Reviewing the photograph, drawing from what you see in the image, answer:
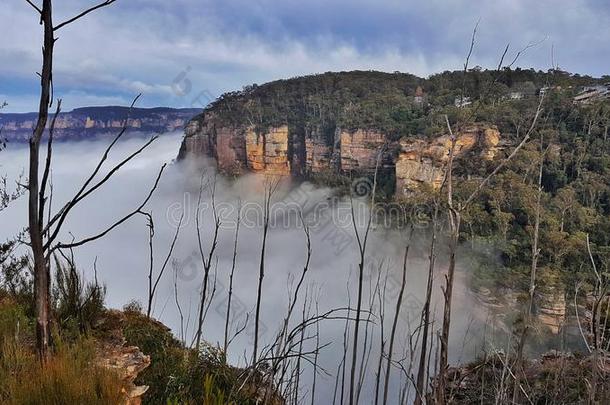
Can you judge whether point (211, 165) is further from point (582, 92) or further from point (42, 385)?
point (42, 385)

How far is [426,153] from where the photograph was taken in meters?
39.7

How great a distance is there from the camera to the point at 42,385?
1.98m

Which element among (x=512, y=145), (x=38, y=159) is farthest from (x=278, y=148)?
(x=38, y=159)

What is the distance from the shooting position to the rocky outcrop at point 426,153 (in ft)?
120

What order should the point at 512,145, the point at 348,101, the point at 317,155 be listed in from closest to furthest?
the point at 512,145 → the point at 317,155 → the point at 348,101

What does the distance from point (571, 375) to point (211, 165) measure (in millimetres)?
57785

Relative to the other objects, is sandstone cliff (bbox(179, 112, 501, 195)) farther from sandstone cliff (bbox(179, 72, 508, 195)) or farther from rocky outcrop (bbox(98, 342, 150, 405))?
rocky outcrop (bbox(98, 342, 150, 405))

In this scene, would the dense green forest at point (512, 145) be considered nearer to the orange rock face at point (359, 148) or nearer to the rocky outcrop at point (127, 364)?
the orange rock face at point (359, 148)

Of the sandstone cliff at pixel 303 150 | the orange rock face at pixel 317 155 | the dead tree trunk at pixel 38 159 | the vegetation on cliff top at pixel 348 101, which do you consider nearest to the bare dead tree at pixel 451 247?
the dead tree trunk at pixel 38 159

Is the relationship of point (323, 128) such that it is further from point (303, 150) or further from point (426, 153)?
point (426, 153)

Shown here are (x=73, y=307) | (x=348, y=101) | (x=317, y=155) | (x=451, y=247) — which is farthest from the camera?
(x=348, y=101)

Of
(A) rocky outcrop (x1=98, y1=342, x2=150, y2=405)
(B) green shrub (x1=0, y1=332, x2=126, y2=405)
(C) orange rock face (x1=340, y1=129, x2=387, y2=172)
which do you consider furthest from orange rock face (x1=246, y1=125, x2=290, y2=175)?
(B) green shrub (x1=0, y1=332, x2=126, y2=405)

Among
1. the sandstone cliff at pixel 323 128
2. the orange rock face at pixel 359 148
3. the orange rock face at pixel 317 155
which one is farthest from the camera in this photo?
the orange rock face at pixel 317 155

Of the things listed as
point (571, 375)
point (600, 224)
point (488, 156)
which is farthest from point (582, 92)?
point (571, 375)
